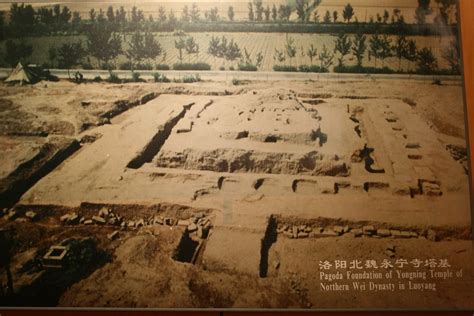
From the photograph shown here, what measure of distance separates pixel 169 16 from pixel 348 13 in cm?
146

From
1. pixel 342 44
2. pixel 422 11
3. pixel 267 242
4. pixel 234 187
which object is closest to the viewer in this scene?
pixel 267 242

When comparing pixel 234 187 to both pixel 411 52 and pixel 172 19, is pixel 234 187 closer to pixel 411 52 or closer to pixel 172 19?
pixel 172 19

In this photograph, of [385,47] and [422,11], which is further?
[385,47]

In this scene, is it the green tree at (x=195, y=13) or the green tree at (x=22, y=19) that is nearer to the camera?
the green tree at (x=195, y=13)

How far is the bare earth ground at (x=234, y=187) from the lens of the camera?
9.07 feet

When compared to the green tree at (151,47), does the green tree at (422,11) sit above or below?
above

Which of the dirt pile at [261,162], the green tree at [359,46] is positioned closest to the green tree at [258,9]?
the green tree at [359,46]

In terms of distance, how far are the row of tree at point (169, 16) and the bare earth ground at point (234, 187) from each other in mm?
498

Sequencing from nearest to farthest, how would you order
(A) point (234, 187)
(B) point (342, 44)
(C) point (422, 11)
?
1. (A) point (234, 187)
2. (C) point (422, 11)
3. (B) point (342, 44)

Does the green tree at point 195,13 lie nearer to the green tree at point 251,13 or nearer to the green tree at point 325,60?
the green tree at point 251,13

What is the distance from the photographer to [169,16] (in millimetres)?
3066

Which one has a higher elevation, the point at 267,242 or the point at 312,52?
the point at 312,52

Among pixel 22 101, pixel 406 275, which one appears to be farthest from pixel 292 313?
pixel 22 101

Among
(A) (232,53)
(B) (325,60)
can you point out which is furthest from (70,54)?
(B) (325,60)
